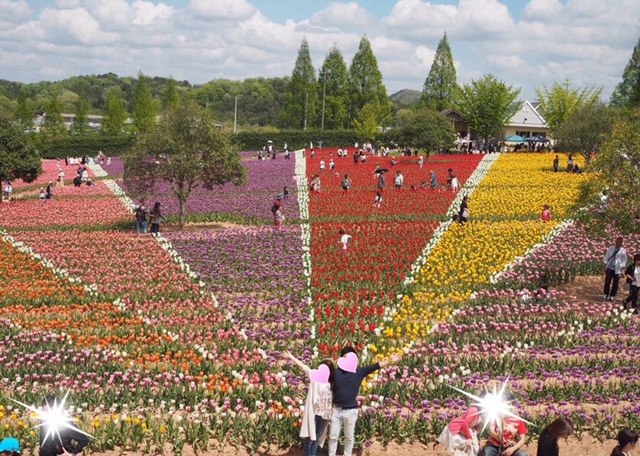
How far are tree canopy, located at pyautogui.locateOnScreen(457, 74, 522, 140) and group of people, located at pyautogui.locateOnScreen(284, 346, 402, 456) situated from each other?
213ft

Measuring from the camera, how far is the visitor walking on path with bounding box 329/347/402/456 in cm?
842

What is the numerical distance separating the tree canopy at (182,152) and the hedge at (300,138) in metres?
53.8

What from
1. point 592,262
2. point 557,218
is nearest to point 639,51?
point 557,218

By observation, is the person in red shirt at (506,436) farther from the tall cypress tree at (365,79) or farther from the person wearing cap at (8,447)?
the tall cypress tree at (365,79)

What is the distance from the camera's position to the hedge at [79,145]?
76750 mm

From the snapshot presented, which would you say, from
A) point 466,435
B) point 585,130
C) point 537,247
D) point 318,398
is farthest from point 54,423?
point 585,130

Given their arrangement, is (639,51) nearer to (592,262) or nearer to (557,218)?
(557,218)

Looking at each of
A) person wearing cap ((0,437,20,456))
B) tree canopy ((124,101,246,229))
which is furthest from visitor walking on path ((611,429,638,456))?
tree canopy ((124,101,246,229))

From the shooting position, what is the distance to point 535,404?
418 inches

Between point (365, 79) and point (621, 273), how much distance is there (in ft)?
264

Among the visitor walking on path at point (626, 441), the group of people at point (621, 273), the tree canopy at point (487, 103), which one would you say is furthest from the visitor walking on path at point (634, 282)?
the tree canopy at point (487, 103)

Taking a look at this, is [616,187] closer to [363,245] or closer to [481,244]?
[481,244]

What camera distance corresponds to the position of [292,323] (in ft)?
49.8

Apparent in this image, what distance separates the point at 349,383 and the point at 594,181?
41.1 ft
